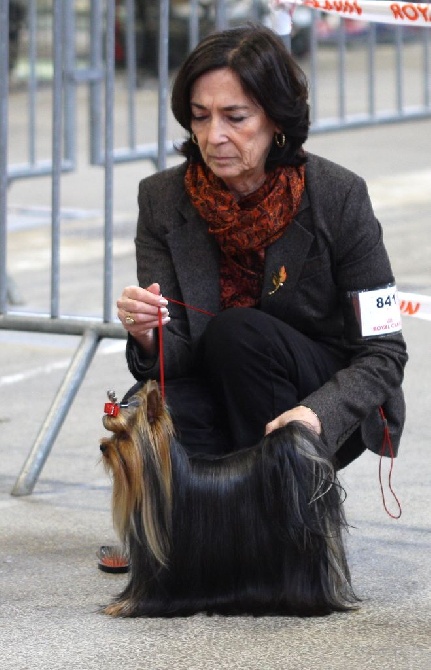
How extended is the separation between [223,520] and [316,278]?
620 mm

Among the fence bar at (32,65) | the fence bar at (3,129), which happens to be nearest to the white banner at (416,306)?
the fence bar at (3,129)

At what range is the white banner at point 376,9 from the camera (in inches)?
148

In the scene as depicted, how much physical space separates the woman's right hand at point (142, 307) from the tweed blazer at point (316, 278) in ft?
0.52

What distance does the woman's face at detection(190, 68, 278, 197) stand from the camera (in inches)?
128

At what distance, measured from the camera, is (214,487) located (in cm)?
308

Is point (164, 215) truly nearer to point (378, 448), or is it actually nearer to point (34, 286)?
point (378, 448)

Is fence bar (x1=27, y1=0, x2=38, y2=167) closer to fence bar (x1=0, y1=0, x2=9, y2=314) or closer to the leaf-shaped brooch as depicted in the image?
fence bar (x1=0, y1=0, x2=9, y2=314)

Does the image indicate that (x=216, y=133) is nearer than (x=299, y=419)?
No

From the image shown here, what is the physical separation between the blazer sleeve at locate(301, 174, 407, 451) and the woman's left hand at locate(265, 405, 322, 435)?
0.38 feet

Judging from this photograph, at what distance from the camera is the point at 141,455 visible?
9.78 ft

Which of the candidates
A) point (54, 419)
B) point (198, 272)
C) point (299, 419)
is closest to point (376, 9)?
point (198, 272)

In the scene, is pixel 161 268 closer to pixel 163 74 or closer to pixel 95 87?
pixel 163 74

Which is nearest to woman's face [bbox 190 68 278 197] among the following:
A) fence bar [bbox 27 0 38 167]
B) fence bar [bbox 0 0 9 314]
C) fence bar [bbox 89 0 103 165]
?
fence bar [bbox 0 0 9 314]

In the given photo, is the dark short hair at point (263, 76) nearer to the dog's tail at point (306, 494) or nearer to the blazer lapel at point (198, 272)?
the blazer lapel at point (198, 272)
